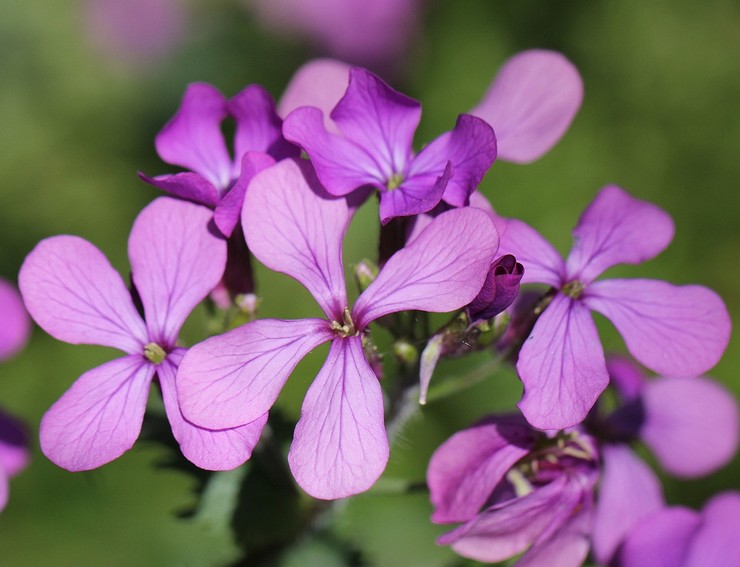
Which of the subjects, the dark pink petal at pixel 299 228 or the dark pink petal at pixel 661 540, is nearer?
the dark pink petal at pixel 299 228

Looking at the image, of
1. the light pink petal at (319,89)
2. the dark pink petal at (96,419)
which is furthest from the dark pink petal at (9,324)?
the light pink petal at (319,89)

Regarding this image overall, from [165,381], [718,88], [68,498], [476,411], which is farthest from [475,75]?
[165,381]

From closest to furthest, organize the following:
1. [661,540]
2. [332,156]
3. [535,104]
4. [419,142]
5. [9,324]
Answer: [332,156], [535,104], [661,540], [9,324], [419,142]

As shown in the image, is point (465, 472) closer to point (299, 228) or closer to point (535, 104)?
point (299, 228)

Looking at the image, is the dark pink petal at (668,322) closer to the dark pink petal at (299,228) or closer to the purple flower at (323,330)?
the purple flower at (323,330)

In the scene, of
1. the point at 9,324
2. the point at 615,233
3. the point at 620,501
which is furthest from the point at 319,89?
the point at 620,501

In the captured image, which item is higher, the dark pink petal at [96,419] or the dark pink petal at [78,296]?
the dark pink petal at [78,296]
